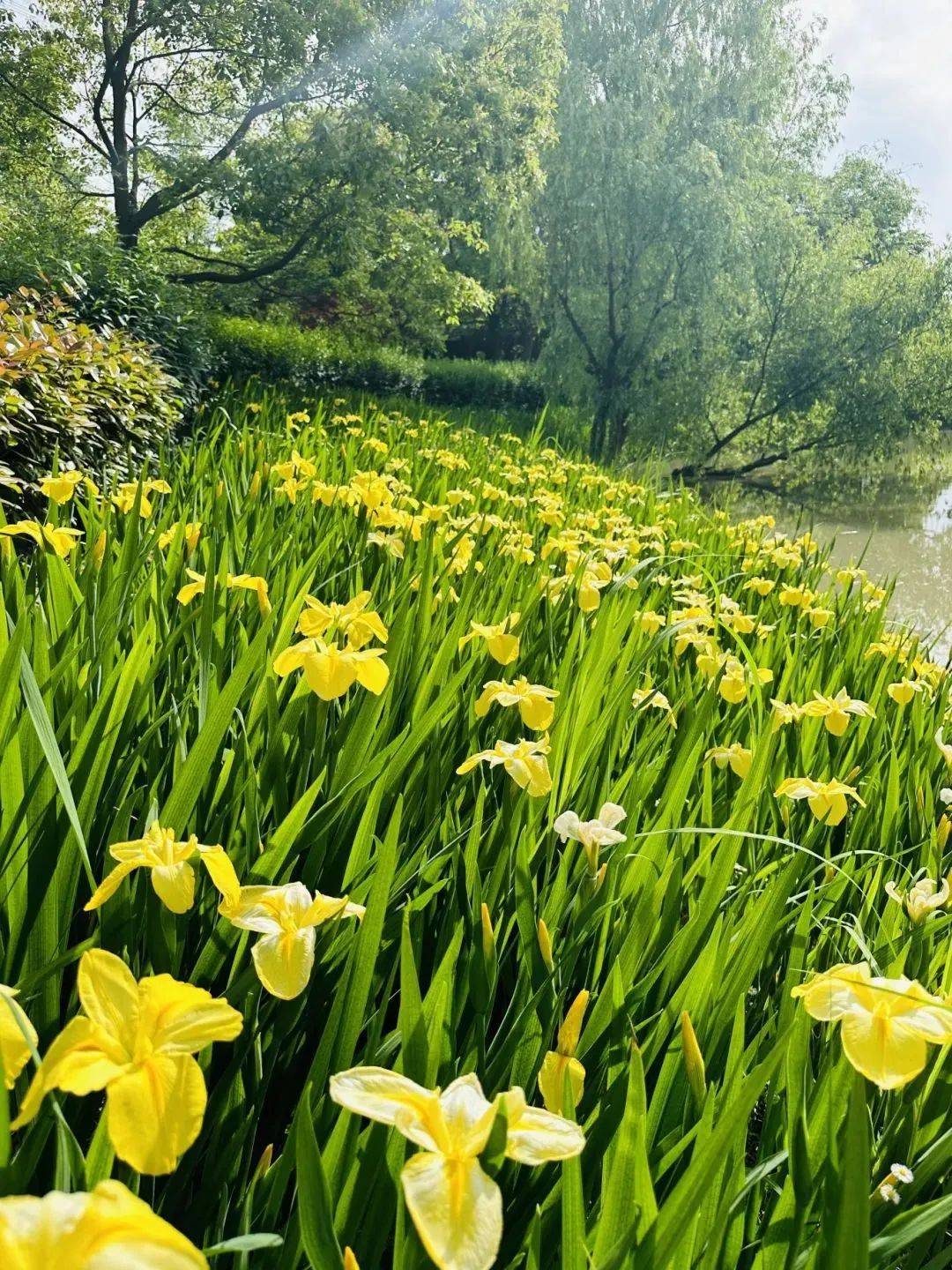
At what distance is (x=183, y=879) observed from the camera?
0.54m

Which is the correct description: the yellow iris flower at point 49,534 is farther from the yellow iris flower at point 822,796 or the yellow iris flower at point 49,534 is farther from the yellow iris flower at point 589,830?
the yellow iris flower at point 822,796

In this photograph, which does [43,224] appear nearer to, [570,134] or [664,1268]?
[570,134]

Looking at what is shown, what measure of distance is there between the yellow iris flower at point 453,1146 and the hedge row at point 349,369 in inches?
324

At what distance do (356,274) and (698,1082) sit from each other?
41.3 ft

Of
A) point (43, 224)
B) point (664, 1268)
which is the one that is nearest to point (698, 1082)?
point (664, 1268)

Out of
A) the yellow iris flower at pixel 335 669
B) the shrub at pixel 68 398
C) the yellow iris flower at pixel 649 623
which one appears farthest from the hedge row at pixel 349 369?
the yellow iris flower at pixel 335 669

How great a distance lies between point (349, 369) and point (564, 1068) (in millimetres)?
12820

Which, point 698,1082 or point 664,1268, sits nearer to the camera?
point 664,1268

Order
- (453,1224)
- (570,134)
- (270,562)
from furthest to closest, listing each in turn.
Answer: (570,134), (270,562), (453,1224)

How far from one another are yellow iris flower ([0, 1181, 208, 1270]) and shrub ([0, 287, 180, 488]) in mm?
2113

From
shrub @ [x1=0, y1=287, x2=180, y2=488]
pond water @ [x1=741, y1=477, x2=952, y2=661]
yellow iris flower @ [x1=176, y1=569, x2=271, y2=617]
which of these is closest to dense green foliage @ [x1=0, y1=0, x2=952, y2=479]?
pond water @ [x1=741, y1=477, x2=952, y2=661]

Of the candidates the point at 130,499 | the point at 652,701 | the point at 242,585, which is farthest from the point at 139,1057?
the point at 130,499

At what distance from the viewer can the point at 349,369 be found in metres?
12.5

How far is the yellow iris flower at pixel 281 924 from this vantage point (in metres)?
0.49
